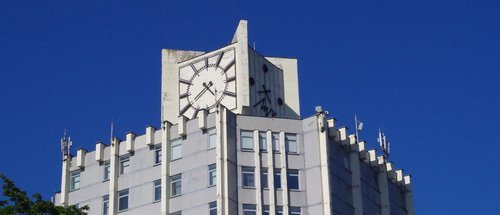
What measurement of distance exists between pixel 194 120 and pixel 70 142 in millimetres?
13032

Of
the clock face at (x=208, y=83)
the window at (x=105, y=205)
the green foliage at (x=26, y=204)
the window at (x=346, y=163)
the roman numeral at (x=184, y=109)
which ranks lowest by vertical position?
the green foliage at (x=26, y=204)

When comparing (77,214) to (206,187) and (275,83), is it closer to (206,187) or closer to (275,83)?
(206,187)

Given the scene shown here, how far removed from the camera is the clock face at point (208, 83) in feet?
338

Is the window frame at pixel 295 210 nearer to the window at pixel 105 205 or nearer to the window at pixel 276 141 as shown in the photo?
the window at pixel 276 141

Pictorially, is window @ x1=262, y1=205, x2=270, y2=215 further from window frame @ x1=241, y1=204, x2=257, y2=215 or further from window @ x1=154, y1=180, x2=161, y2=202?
window @ x1=154, y1=180, x2=161, y2=202

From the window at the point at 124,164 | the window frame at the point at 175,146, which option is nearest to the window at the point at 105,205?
the window at the point at 124,164

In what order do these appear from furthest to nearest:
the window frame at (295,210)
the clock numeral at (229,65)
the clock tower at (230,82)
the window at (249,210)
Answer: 1. the clock numeral at (229,65)
2. the clock tower at (230,82)
3. the window frame at (295,210)
4. the window at (249,210)

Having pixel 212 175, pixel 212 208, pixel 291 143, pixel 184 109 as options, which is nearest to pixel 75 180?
pixel 184 109

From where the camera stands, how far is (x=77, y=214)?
7156cm

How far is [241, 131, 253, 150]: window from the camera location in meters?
96.6

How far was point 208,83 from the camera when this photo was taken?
4122 inches

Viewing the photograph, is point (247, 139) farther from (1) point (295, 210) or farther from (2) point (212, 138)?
(1) point (295, 210)

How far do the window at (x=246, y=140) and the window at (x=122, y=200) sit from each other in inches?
430

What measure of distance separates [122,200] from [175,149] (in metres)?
6.25
